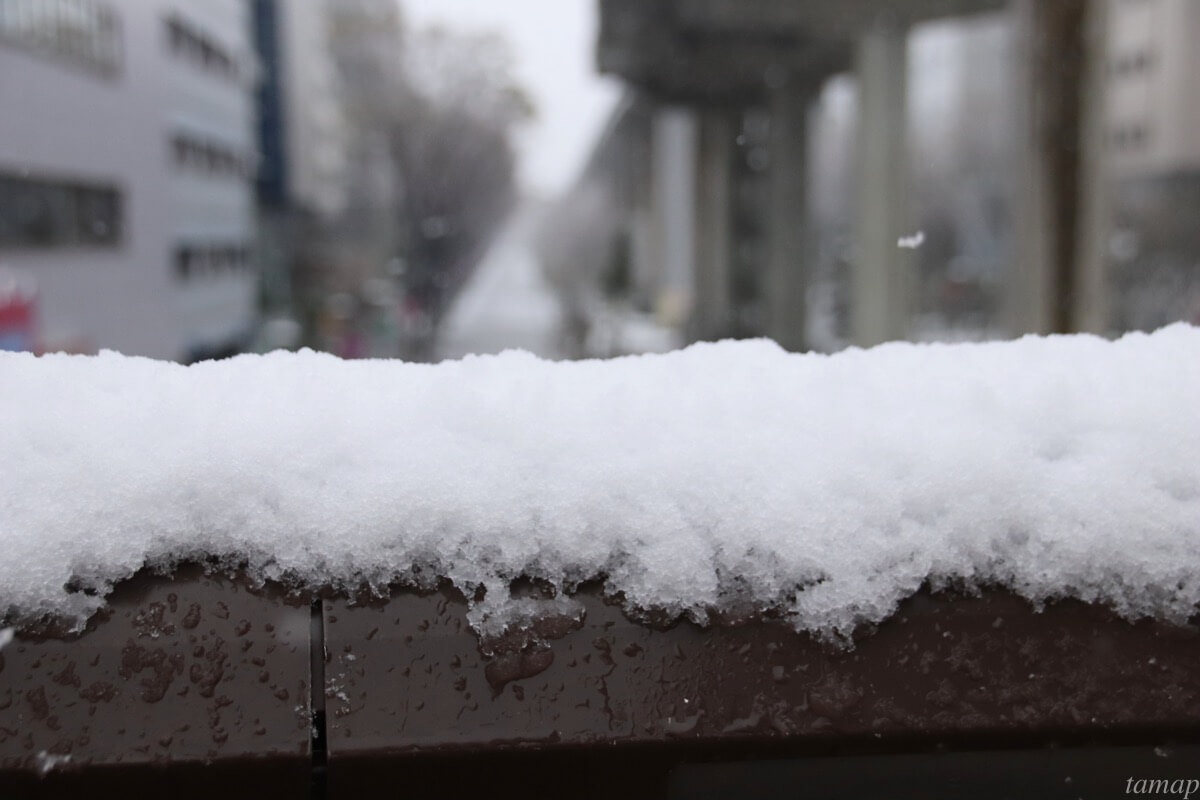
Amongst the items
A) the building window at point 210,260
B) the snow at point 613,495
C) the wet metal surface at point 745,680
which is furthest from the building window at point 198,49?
the wet metal surface at point 745,680

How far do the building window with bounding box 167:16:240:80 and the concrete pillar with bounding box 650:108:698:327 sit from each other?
15027mm

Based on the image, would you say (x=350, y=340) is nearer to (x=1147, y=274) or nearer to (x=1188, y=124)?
(x=1147, y=274)

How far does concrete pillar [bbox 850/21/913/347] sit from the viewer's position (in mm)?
17453

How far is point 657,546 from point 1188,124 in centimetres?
4824

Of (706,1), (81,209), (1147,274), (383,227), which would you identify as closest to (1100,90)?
(706,1)

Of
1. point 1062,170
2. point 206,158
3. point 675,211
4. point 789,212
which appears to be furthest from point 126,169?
point 1062,170

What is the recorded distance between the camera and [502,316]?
47594mm

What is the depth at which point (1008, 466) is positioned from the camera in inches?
55.6

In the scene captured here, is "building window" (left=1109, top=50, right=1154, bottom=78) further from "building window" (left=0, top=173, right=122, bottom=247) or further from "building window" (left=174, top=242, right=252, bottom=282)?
"building window" (left=0, top=173, right=122, bottom=247)

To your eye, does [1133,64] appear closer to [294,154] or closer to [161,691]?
[294,154]

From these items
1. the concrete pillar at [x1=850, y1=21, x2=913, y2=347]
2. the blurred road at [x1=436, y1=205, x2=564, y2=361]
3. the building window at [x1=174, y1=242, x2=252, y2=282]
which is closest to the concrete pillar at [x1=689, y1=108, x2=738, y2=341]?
the blurred road at [x1=436, y1=205, x2=564, y2=361]

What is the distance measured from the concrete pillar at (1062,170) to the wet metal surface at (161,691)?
11830mm

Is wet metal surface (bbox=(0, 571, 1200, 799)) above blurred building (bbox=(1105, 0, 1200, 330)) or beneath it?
beneath

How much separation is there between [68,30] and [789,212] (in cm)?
1623
